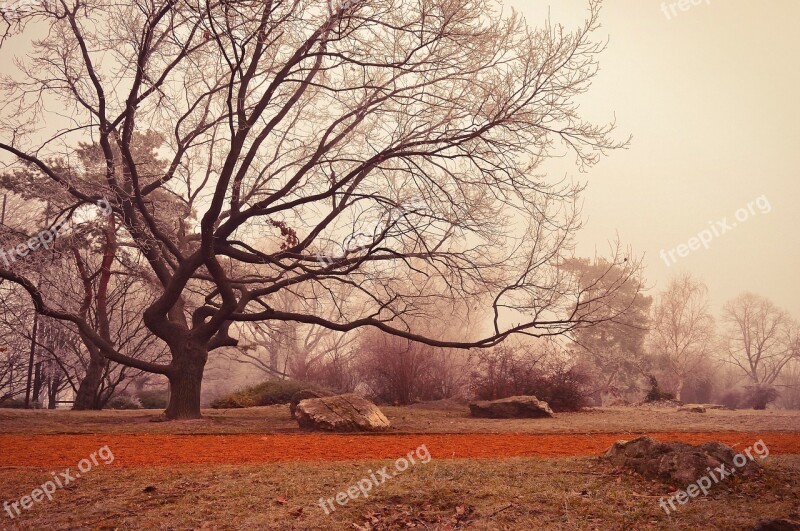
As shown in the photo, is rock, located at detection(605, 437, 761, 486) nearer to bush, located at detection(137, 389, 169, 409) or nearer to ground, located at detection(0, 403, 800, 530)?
ground, located at detection(0, 403, 800, 530)

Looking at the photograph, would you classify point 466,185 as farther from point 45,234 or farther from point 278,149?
point 45,234

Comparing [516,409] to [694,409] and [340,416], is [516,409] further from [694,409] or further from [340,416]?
[694,409]

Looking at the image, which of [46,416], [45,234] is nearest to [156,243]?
[45,234]

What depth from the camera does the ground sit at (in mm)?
4762

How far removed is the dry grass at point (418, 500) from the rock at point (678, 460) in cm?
16

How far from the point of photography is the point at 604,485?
5.50 m

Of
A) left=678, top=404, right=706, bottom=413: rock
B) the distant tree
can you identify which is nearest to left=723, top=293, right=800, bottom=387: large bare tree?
the distant tree

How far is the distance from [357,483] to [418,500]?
28.8 inches

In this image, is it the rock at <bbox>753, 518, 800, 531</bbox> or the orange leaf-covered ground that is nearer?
the rock at <bbox>753, 518, 800, 531</bbox>

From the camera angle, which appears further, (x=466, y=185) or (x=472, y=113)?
(x=466, y=185)

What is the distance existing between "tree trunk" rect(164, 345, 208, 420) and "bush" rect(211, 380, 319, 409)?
16.6 feet

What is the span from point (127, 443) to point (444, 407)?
9935 millimetres

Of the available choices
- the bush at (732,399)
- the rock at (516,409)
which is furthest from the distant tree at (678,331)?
the rock at (516,409)

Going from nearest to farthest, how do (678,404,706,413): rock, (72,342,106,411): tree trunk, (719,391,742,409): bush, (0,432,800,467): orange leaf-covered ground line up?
(0,432,800,467): orange leaf-covered ground < (678,404,706,413): rock < (72,342,106,411): tree trunk < (719,391,742,409): bush
